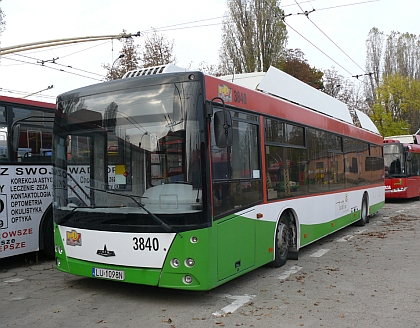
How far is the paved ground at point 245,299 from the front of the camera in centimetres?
548

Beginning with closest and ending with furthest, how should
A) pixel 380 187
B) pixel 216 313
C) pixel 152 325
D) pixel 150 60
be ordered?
pixel 152 325
pixel 216 313
pixel 380 187
pixel 150 60

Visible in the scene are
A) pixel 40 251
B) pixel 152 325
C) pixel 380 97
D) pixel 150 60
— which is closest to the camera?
pixel 152 325

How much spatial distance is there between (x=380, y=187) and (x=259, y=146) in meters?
10.7

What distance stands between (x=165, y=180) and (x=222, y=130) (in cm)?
94

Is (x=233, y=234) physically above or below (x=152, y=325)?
above

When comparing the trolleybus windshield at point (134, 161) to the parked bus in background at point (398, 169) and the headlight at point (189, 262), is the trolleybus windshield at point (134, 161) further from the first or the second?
the parked bus in background at point (398, 169)

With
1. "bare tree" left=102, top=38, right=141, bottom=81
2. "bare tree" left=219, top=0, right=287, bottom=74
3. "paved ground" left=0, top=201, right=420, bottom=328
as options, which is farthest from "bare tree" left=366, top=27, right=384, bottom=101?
"paved ground" left=0, top=201, right=420, bottom=328

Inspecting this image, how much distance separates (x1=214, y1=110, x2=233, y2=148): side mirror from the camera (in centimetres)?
582

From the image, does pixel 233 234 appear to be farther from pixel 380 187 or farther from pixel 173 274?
pixel 380 187

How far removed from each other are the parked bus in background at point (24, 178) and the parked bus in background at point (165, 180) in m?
1.96

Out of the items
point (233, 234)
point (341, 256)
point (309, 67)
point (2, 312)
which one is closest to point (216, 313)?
point (233, 234)

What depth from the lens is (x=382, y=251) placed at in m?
9.95

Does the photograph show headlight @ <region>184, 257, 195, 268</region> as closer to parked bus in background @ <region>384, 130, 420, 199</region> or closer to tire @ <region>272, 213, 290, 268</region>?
tire @ <region>272, 213, 290, 268</region>

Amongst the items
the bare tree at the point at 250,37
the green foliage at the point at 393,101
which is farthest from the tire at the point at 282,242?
the green foliage at the point at 393,101
